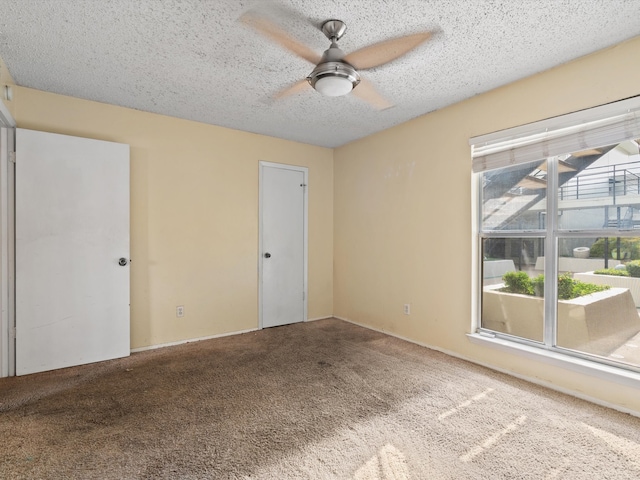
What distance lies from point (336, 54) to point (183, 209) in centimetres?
239

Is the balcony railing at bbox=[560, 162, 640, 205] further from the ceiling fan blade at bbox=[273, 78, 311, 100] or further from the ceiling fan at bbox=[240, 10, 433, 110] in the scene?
the ceiling fan blade at bbox=[273, 78, 311, 100]

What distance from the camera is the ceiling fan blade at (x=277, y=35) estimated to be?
6.36 feet

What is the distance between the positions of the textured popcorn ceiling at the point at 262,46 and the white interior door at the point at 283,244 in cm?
118

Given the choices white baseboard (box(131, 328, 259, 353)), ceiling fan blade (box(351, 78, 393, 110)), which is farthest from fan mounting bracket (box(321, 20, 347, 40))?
white baseboard (box(131, 328, 259, 353))

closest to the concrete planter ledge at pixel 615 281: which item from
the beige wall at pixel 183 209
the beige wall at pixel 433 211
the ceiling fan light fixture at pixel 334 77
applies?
the beige wall at pixel 433 211

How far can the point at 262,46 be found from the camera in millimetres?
2211

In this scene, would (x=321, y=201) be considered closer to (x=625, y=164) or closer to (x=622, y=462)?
(x=625, y=164)

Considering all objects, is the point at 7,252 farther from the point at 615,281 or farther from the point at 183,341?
the point at 615,281

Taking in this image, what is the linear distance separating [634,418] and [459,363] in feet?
3.82

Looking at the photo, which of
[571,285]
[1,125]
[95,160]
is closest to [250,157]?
[95,160]

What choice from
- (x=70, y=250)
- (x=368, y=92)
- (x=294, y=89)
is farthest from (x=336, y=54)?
(x=70, y=250)

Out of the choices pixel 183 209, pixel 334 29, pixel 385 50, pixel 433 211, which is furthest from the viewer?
pixel 183 209

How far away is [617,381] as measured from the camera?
2.17m

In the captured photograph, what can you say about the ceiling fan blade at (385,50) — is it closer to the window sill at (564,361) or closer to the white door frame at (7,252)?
the window sill at (564,361)
